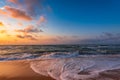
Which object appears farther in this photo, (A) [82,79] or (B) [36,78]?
(B) [36,78]

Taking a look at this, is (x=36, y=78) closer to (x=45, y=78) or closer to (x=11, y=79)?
(x=45, y=78)

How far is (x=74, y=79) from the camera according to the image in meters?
5.80

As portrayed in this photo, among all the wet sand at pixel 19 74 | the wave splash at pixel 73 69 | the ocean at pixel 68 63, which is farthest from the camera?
the ocean at pixel 68 63

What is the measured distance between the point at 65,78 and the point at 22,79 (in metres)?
2.00

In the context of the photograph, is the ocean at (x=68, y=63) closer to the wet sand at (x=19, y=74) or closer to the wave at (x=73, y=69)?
the wave at (x=73, y=69)

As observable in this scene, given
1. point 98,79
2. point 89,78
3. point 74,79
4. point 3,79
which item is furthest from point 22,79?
point 98,79

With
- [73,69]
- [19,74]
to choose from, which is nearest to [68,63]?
[73,69]

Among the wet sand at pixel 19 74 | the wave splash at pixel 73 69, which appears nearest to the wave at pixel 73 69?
the wave splash at pixel 73 69

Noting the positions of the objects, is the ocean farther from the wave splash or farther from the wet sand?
the wet sand

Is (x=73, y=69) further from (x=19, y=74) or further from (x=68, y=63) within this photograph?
(x=19, y=74)

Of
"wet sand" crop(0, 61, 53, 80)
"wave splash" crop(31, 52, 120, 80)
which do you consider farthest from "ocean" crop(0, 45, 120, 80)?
"wet sand" crop(0, 61, 53, 80)

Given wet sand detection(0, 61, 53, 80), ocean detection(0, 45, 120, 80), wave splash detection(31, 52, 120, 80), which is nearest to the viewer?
wet sand detection(0, 61, 53, 80)

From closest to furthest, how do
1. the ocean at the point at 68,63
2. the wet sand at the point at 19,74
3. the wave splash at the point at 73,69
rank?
the wet sand at the point at 19,74
the wave splash at the point at 73,69
the ocean at the point at 68,63

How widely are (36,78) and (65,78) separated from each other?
1390 millimetres
